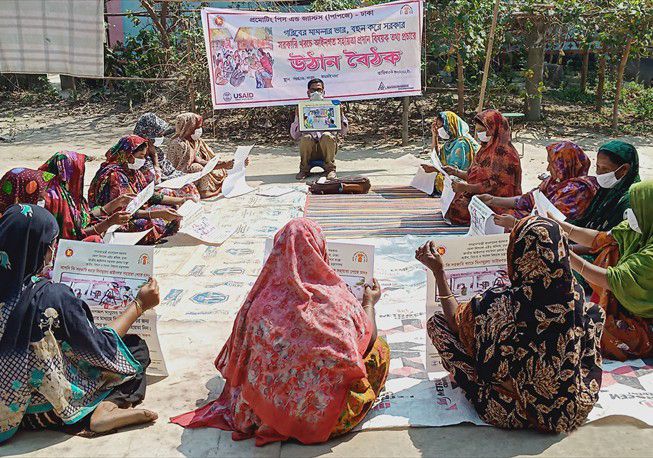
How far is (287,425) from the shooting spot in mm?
2615

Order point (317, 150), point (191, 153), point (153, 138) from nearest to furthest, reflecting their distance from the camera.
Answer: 1. point (153, 138)
2. point (191, 153)
3. point (317, 150)

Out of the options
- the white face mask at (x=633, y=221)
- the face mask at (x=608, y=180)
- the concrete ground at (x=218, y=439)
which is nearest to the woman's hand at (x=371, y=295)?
the concrete ground at (x=218, y=439)

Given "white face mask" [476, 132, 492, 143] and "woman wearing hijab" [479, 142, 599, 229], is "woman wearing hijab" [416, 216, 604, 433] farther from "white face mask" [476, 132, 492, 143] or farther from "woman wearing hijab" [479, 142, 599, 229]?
"white face mask" [476, 132, 492, 143]

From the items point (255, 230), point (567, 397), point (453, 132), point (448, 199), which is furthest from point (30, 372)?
point (453, 132)

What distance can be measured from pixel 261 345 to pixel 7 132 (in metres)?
10.4

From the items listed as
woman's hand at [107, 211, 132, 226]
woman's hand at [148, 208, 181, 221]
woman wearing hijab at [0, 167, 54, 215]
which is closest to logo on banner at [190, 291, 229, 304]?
woman's hand at [107, 211, 132, 226]

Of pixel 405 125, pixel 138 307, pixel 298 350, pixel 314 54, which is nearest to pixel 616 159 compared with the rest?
pixel 298 350

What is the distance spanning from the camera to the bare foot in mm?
2734

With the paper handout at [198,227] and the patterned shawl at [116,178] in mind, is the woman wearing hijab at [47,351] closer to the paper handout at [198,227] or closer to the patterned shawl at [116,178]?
the patterned shawl at [116,178]

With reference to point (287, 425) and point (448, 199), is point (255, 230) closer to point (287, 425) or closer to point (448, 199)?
point (448, 199)

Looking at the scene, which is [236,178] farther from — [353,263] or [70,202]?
[353,263]

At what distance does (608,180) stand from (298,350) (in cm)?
248

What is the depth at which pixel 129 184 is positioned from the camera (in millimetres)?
5242

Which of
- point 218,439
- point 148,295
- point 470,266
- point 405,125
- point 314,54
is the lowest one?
point 218,439
